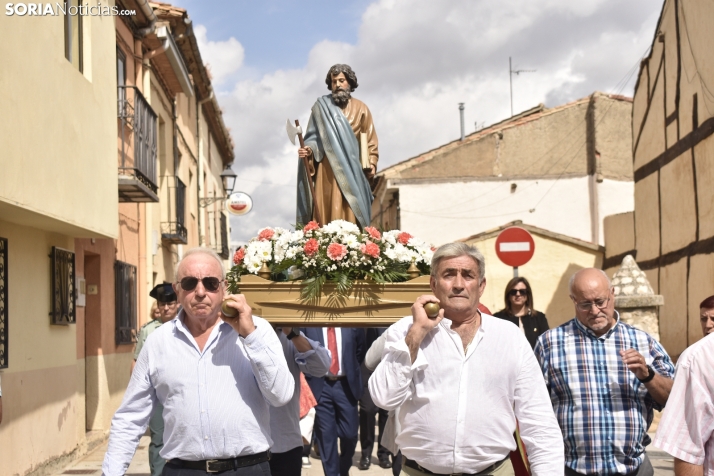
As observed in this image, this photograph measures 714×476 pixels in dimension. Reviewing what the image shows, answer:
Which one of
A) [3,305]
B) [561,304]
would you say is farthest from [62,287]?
[561,304]

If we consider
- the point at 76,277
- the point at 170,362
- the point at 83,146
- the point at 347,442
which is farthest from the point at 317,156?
the point at 76,277

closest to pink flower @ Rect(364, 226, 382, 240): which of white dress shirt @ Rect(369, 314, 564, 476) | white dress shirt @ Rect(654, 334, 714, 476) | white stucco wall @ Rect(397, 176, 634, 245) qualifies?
white dress shirt @ Rect(369, 314, 564, 476)

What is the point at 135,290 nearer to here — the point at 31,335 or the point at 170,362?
the point at 31,335

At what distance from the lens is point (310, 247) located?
532 cm

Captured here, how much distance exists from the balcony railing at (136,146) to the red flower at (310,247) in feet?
24.9

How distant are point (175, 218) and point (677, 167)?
9617 mm

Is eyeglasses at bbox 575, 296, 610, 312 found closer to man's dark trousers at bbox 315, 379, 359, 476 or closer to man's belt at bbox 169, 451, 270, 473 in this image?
man's belt at bbox 169, 451, 270, 473

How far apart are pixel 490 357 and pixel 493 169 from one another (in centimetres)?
2854

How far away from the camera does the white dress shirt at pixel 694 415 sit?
3.25 m

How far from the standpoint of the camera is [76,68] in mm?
9984

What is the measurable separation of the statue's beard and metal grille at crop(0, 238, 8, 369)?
12.5ft

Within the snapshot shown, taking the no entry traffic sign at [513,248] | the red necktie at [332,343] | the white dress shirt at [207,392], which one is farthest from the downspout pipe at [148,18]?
the white dress shirt at [207,392]

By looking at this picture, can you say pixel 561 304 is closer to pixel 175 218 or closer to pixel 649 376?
pixel 175 218

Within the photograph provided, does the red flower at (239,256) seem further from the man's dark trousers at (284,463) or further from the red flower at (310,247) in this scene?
the man's dark trousers at (284,463)
